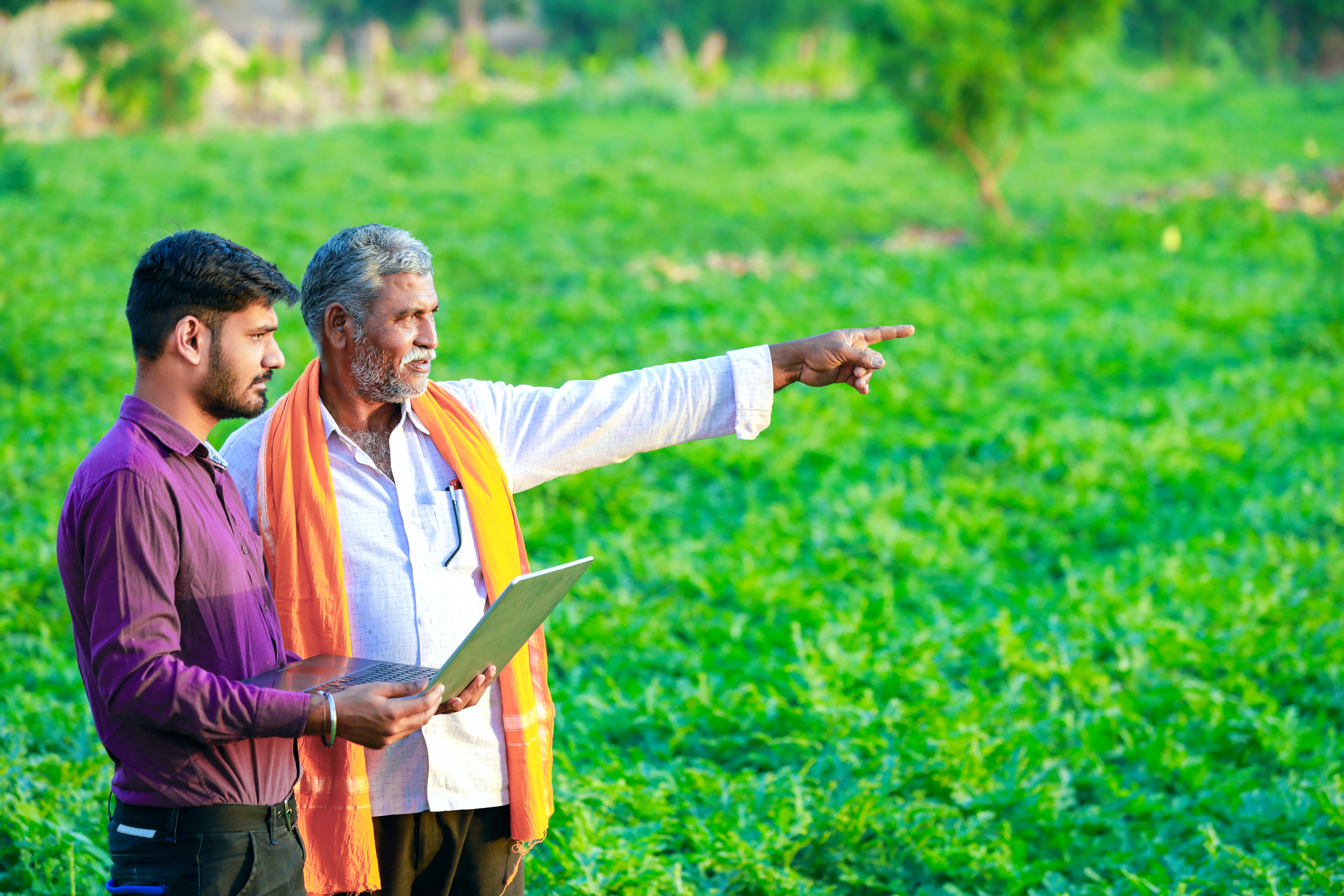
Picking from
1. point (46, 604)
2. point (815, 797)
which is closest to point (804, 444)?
point (815, 797)

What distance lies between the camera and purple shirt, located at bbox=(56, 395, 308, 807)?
1.61 m

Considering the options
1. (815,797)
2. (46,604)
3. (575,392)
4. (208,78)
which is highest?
(208,78)

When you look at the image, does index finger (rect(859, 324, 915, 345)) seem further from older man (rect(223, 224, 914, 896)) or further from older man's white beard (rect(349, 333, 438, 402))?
older man's white beard (rect(349, 333, 438, 402))

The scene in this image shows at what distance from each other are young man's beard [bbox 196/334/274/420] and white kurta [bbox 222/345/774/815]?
0.30m

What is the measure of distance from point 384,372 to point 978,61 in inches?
457

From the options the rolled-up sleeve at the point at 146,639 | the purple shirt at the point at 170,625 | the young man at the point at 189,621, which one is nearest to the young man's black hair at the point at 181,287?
the young man at the point at 189,621

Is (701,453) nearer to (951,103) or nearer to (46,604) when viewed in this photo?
(46,604)

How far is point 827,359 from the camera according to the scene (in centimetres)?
226

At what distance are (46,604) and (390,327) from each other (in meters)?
3.73

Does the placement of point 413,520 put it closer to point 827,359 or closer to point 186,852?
point 186,852

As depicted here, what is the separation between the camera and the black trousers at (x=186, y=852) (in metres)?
1.71

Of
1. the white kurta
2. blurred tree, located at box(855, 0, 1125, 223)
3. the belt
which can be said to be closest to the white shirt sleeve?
the white kurta

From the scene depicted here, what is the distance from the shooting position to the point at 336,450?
7.13ft

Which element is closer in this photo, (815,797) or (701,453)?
(815,797)
